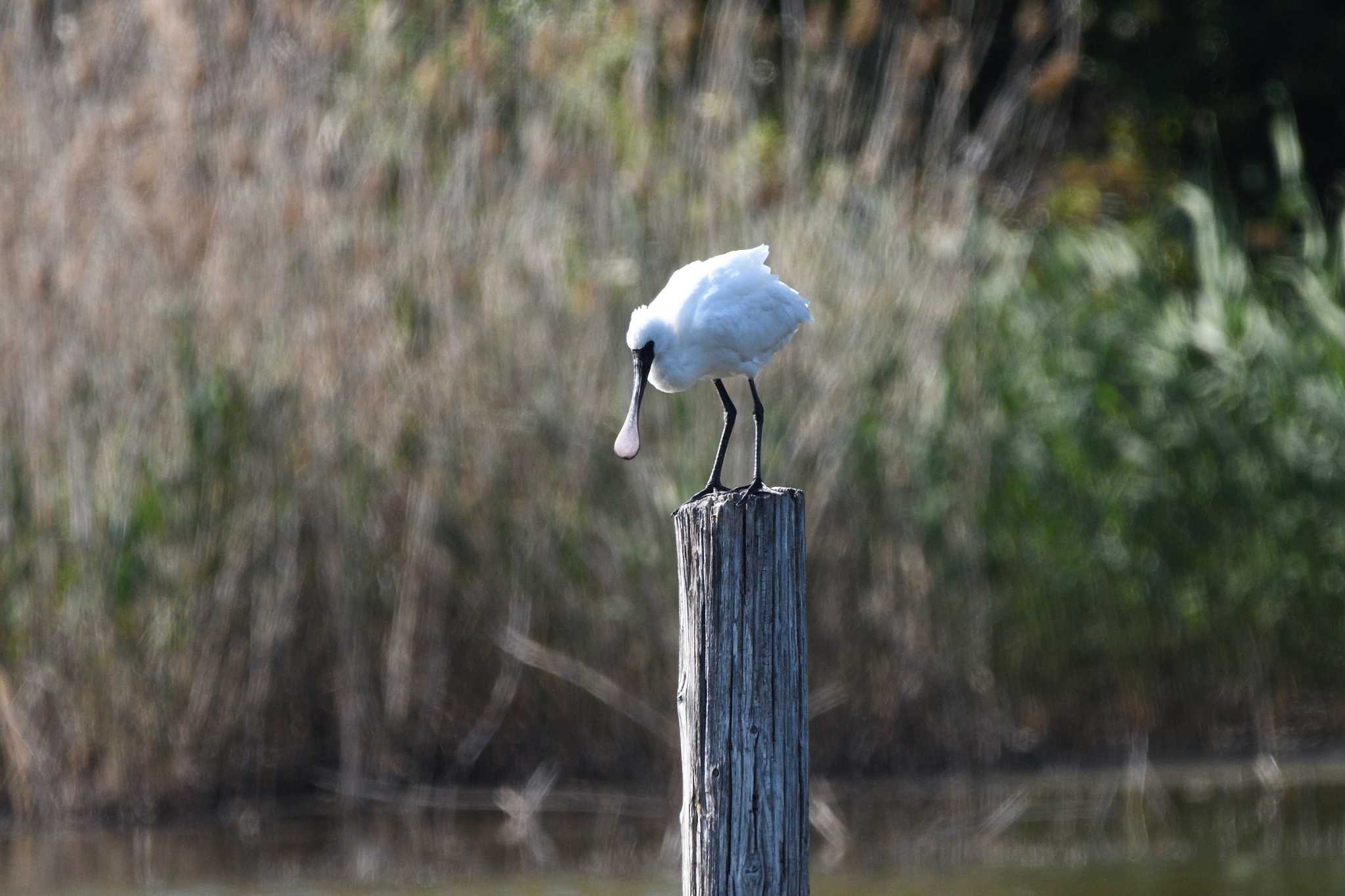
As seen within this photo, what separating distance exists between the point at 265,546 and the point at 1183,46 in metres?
8.69

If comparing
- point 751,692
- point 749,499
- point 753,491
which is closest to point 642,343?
point 753,491

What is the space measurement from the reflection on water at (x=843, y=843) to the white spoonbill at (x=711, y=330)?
117 inches

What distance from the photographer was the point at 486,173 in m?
8.04

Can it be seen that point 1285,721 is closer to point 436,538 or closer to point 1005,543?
point 1005,543

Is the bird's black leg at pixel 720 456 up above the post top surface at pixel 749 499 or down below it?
above

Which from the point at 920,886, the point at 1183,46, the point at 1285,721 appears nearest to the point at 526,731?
the point at 920,886

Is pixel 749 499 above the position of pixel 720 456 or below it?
below

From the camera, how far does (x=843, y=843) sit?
7512 mm

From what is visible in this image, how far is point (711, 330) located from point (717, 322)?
0.09 ft

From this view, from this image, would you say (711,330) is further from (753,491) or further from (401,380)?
(401,380)

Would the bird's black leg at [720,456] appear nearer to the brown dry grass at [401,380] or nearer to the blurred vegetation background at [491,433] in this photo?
the blurred vegetation background at [491,433]

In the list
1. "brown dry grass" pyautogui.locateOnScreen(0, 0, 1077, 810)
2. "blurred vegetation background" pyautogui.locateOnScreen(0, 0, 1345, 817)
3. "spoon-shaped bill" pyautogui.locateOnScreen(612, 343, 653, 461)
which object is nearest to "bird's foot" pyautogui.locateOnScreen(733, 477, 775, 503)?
"spoon-shaped bill" pyautogui.locateOnScreen(612, 343, 653, 461)

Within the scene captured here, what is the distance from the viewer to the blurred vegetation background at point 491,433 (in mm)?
7664

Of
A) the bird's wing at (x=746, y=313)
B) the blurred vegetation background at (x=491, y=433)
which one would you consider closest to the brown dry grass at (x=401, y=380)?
the blurred vegetation background at (x=491, y=433)
